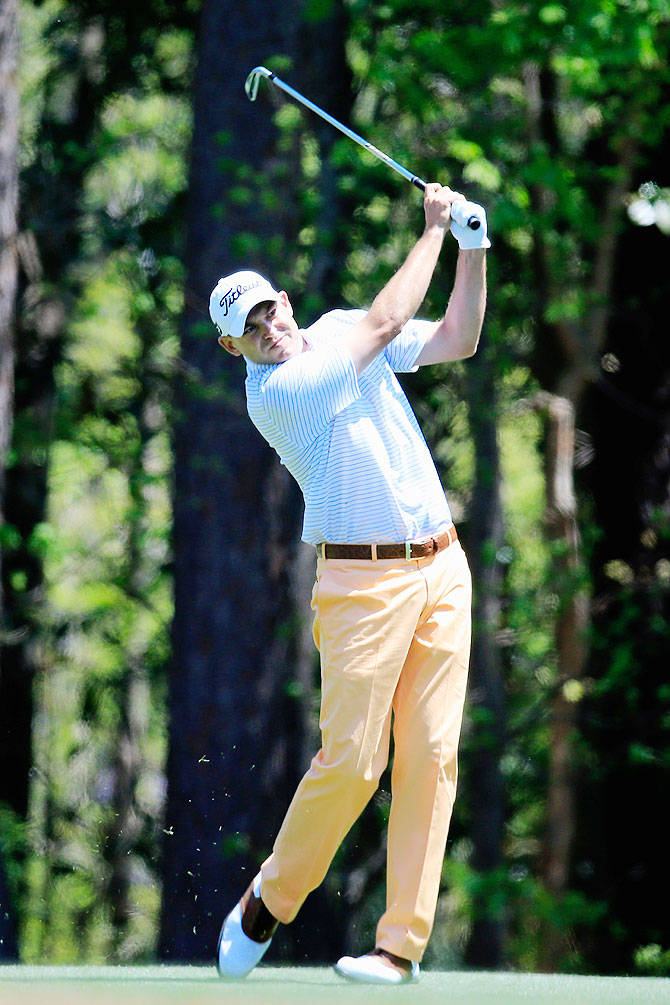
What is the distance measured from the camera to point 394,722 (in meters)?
4.55

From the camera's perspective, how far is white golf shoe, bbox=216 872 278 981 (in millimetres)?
4703

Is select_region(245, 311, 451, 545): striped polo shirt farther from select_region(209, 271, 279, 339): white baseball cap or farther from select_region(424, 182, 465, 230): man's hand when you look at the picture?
select_region(424, 182, 465, 230): man's hand

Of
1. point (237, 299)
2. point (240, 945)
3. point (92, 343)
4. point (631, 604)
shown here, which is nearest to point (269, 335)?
point (237, 299)

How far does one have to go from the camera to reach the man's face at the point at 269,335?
446 centimetres

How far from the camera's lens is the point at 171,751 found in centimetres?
888

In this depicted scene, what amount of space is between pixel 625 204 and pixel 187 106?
342 centimetres

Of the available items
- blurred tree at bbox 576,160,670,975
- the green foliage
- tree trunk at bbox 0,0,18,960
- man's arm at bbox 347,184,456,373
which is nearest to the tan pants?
man's arm at bbox 347,184,456,373

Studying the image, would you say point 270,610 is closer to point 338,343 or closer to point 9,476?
point 9,476

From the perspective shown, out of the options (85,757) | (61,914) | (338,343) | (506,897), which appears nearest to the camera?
(338,343)

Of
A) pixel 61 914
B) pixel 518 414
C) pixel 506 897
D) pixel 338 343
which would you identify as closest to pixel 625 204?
pixel 518 414

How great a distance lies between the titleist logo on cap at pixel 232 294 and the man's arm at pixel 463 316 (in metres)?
0.57

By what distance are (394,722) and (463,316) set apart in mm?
1126

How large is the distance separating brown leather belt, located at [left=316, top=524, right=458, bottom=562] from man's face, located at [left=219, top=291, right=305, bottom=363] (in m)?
0.52

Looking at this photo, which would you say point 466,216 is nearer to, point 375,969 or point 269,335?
point 269,335
